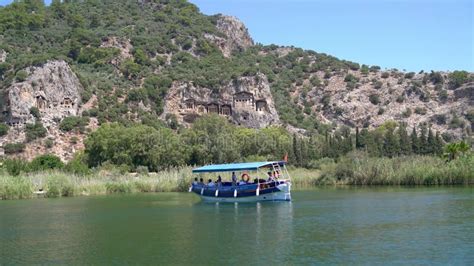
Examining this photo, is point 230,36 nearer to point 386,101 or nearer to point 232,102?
point 232,102

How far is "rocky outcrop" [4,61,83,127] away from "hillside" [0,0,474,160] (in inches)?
7.0

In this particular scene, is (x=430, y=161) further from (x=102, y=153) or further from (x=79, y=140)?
(x=79, y=140)

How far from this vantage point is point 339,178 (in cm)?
6531

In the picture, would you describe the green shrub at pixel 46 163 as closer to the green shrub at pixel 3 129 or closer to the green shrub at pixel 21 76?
the green shrub at pixel 3 129

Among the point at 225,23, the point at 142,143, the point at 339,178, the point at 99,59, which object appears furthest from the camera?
the point at 225,23

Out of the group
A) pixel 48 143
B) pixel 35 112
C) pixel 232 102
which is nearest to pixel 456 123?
pixel 232 102

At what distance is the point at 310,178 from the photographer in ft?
223

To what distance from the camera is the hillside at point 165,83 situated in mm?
101631

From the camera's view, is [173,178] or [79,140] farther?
[79,140]

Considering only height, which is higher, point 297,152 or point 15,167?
point 297,152

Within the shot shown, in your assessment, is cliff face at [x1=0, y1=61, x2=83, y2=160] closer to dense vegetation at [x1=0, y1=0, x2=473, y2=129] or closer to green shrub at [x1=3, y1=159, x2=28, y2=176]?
dense vegetation at [x1=0, y1=0, x2=473, y2=129]

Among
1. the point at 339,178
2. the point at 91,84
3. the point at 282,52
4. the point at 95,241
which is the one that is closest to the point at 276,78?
the point at 282,52

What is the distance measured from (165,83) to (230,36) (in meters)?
47.0

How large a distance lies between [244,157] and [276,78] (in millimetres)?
67707
